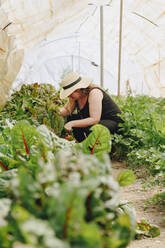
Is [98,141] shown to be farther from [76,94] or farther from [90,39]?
[90,39]

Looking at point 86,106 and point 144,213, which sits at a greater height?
point 86,106

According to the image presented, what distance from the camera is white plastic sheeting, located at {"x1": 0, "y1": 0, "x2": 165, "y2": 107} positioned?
501 centimetres

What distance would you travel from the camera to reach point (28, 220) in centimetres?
57

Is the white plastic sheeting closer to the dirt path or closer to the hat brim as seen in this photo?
the hat brim

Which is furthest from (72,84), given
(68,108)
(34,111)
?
(34,111)

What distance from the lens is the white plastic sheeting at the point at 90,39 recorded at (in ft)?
16.4

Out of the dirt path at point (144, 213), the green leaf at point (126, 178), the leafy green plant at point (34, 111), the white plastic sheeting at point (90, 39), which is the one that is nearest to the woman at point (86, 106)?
the leafy green plant at point (34, 111)

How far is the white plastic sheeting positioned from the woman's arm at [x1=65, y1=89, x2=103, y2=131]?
5.56ft

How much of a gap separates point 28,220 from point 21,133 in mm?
704

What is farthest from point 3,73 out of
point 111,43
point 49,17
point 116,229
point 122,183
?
point 111,43

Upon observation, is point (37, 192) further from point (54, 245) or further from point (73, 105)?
point (73, 105)

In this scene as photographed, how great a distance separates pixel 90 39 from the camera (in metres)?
12.2

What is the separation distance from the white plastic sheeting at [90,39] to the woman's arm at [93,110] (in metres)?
Answer: 1.70

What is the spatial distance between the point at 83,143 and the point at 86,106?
255 cm
